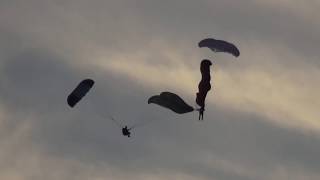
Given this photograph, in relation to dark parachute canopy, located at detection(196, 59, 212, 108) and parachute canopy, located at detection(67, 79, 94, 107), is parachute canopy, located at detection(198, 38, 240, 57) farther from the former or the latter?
parachute canopy, located at detection(67, 79, 94, 107)

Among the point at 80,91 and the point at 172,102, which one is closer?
the point at 172,102

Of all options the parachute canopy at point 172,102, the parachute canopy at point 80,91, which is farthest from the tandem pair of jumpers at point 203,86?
the parachute canopy at point 80,91

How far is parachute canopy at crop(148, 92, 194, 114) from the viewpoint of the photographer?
9156 cm

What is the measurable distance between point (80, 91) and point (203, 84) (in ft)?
36.2

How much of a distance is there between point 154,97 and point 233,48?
8036 mm

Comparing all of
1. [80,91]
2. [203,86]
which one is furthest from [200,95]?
[80,91]

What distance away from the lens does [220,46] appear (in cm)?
9194

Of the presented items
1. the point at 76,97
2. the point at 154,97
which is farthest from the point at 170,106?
the point at 76,97

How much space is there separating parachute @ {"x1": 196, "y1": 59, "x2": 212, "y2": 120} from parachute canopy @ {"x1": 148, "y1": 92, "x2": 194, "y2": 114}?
96cm

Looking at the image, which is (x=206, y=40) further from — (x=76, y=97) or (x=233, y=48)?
(x=76, y=97)

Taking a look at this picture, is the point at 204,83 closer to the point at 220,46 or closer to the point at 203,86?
the point at 203,86

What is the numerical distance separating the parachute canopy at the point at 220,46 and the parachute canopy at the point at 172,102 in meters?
5.03

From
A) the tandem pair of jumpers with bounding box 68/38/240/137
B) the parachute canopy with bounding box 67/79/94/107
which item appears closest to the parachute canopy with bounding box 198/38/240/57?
the tandem pair of jumpers with bounding box 68/38/240/137

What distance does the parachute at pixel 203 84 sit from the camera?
90.6m
